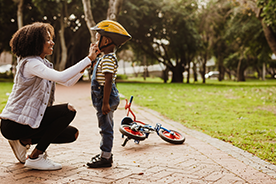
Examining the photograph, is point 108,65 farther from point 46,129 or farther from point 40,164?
point 40,164

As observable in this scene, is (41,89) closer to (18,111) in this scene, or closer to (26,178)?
(18,111)

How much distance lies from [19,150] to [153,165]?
170cm

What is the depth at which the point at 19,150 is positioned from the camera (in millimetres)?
3250

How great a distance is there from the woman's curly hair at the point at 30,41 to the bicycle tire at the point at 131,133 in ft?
6.10

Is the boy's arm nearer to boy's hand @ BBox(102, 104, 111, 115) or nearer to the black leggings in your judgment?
boy's hand @ BBox(102, 104, 111, 115)

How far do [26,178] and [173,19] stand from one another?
24758 millimetres

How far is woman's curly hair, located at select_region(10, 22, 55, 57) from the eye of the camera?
2.92m

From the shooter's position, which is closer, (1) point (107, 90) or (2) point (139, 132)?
(1) point (107, 90)

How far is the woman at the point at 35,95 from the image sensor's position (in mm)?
2844

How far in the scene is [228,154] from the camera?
3.95 metres

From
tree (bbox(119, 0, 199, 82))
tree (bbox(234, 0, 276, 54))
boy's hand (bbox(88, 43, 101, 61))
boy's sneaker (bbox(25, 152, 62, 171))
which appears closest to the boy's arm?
boy's hand (bbox(88, 43, 101, 61))

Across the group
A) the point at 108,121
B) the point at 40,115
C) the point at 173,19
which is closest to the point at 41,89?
the point at 40,115

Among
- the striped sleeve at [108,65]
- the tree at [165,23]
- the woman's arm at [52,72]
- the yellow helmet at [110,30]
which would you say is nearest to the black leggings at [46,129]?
the woman's arm at [52,72]

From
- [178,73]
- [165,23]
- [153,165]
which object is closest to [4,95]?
[153,165]
